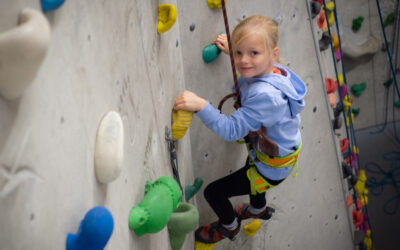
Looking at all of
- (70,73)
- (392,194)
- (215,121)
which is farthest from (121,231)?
(392,194)

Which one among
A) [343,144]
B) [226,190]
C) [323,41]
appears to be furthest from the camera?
[343,144]

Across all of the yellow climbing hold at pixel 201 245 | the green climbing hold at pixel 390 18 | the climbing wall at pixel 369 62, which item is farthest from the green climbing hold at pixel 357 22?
the yellow climbing hold at pixel 201 245

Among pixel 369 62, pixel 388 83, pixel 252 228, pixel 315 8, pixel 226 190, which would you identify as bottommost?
pixel 252 228

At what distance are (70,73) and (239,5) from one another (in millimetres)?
1129

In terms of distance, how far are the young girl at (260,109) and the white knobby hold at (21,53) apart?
0.83 meters

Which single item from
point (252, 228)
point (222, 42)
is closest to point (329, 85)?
point (222, 42)

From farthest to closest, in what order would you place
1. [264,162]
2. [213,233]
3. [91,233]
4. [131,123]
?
[213,233], [264,162], [131,123], [91,233]

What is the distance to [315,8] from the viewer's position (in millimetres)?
1700

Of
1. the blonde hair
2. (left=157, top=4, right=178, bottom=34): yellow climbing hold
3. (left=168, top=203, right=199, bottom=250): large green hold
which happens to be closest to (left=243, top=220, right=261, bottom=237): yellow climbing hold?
(left=168, top=203, right=199, bottom=250): large green hold

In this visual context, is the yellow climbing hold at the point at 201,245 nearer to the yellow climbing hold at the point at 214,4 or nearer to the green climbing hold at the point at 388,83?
the yellow climbing hold at the point at 214,4

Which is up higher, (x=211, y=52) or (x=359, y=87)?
(x=211, y=52)

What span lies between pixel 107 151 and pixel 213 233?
3.81ft

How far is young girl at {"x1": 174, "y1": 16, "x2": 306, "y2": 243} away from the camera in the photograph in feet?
3.96

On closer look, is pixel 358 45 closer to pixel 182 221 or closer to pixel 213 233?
pixel 213 233
